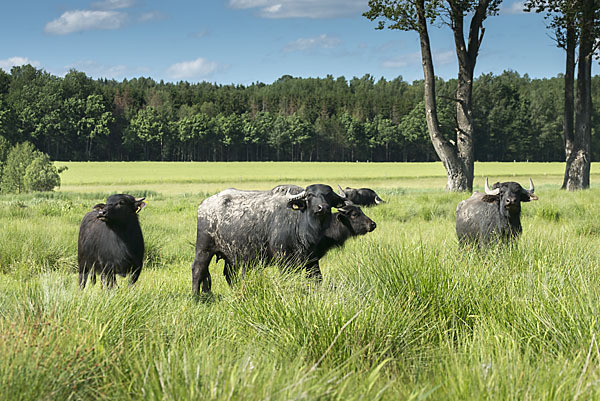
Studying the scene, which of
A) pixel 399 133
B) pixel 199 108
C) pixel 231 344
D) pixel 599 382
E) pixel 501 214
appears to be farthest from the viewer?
pixel 199 108

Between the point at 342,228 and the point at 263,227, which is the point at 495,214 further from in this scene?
the point at 263,227

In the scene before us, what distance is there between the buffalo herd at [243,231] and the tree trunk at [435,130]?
13.0m

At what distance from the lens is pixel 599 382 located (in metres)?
2.64

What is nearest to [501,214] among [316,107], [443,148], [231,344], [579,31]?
[231,344]

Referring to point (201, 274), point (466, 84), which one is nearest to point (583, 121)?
point (466, 84)

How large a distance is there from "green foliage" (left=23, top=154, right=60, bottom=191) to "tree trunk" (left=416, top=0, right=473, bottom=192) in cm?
2485

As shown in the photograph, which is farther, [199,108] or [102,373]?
[199,108]

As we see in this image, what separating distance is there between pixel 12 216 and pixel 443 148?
45.3 feet

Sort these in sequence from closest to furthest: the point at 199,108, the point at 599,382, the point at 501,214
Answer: the point at 599,382
the point at 501,214
the point at 199,108

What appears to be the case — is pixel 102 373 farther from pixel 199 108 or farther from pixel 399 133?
pixel 199 108

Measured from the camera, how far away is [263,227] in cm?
639

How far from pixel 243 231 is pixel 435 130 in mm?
13747

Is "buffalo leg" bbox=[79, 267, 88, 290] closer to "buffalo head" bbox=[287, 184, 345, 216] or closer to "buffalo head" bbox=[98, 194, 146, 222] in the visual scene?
"buffalo head" bbox=[98, 194, 146, 222]

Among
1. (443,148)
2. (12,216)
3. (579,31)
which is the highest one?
(579,31)
